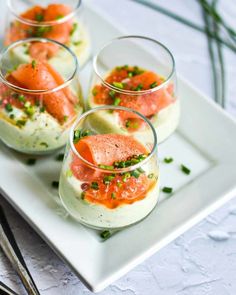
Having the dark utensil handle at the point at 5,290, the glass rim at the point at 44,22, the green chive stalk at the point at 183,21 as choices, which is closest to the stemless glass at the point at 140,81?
the glass rim at the point at 44,22

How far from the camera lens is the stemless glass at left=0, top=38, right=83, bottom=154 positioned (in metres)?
2.21

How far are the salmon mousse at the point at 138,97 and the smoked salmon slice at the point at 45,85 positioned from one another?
140 millimetres

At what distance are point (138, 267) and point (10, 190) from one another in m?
0.49

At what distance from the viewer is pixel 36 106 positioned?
2217 millimetres

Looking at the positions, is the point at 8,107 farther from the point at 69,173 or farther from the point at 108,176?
the point at 108,176

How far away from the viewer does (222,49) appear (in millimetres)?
2971

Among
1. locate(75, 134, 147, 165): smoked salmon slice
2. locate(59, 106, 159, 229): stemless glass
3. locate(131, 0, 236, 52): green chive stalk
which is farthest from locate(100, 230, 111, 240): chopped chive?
locate(131, 0, 236, 52): green chive stalk

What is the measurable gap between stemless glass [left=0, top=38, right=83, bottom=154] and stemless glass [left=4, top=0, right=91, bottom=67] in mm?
350

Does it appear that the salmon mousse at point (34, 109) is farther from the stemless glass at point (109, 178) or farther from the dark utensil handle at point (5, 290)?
the dark utensil handle at point (5, 290)

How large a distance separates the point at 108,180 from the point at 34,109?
44 centimetres

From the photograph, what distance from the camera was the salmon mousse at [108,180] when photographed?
1.95m

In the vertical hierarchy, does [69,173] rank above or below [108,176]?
below

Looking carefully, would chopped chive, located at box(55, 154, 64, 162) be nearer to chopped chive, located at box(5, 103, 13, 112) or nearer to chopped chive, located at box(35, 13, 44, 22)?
chopped chive, located at box(5, 103, 13, 112)

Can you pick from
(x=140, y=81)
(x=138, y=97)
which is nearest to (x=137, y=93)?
(x=138, y=97)
